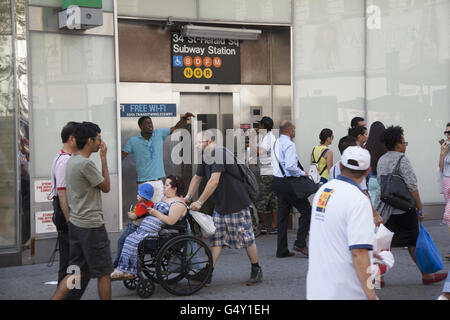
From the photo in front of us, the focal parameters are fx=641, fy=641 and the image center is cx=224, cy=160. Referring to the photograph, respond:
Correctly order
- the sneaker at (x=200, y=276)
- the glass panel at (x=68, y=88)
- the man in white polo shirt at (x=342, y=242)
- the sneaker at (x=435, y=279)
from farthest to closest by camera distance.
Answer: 1. the glass panel at (x=68, y=88)
2. the sneaker at (x=435, y=279)
3. the sneaker at (x=200, y=276)
4. the man in white polo shirt at (x=342, y=242)

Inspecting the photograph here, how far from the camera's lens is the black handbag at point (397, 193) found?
699cm

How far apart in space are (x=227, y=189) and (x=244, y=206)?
27cm

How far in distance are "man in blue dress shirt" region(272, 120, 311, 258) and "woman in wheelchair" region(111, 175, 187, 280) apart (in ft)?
6.95

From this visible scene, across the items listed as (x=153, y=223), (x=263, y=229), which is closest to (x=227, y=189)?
(x=153, y=223)

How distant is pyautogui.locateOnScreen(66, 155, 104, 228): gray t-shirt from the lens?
5629mm

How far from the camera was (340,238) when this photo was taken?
420 centimetres

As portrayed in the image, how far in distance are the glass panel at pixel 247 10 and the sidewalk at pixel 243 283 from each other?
411 cm

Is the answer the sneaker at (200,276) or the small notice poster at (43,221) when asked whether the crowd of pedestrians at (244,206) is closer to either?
the sneaker at (200,276)

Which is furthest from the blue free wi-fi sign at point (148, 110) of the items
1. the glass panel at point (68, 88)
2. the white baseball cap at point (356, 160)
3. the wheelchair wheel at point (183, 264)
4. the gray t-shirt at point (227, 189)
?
the white baseball cap at point (356, 160)

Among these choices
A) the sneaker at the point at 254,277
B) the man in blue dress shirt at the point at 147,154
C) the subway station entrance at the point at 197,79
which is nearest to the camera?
the sneaker at the point at 254,277

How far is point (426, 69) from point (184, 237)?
7.40 meters

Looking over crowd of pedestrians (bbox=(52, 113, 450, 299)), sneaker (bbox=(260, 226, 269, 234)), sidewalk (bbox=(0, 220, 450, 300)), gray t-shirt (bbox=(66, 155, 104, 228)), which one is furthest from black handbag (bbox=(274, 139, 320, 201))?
gray t-shirt (bbox=(66, 155, 104, 228))

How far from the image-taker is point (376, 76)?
1195 cm

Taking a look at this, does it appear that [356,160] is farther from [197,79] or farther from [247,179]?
[197,79]
